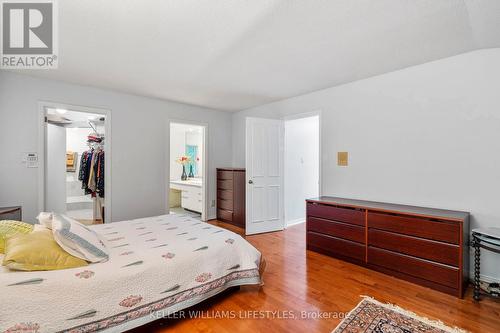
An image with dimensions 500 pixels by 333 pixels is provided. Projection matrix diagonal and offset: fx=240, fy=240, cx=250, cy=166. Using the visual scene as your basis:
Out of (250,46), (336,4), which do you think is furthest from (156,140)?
(336,4)

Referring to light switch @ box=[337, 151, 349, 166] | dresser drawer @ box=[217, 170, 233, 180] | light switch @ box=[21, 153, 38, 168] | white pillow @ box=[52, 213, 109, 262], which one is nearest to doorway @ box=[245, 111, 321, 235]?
light switch @ box=[337, 151, 349, 166]

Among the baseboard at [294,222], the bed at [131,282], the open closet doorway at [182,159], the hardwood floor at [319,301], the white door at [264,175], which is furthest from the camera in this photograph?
the open closet doorway at [182,159]

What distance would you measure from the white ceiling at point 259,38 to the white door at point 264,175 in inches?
39.7

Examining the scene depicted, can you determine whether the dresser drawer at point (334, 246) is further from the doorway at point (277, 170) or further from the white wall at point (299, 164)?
the white wall at point (299, 164)

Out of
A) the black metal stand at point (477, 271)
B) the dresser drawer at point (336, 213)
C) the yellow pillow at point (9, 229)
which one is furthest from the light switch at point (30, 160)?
the black metal stand at point (477, 271)

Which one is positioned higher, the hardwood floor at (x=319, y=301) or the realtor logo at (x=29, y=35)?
the realtor logo at (x=29, y=35)

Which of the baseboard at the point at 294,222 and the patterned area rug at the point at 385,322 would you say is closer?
the patterned area rug at the point at 385,322

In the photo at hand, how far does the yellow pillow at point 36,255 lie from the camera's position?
5.04ft

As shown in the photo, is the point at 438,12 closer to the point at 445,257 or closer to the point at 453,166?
the point at 453,166

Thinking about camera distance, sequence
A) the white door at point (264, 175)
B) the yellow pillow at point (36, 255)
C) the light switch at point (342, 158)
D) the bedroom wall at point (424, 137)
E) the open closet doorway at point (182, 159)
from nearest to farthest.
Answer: the yellow pillow at point (36, 255)
the bedroom wall at point (424, 137)
the light switch at point (342, 158)
the white door at point (264, 175)
the open closet doorway at point (182, 159)

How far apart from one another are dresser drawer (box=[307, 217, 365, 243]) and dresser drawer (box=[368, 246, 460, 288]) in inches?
7.6

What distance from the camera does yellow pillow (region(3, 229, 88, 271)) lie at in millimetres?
1535

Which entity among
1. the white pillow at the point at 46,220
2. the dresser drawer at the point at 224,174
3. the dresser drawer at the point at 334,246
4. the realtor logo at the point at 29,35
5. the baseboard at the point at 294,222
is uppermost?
the realtor logo at the point at 29,35

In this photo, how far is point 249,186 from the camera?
165 inches
